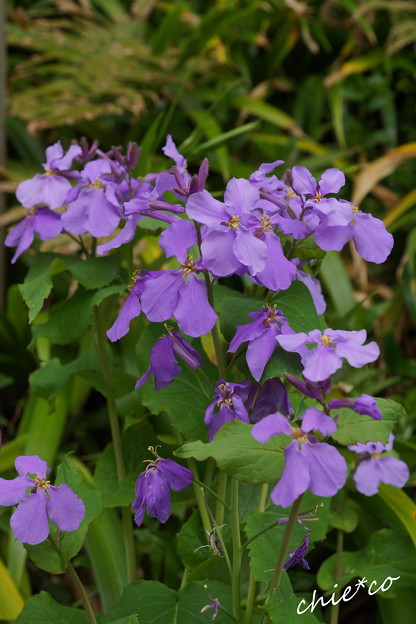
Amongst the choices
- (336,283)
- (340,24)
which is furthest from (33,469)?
(340,24)

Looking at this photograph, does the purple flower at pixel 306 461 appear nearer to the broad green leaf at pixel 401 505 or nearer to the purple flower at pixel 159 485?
the purple flower at pixel 159 485

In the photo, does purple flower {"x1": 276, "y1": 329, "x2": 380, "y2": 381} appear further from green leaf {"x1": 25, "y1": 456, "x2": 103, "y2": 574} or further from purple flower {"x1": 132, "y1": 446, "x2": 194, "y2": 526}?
green leaf {"x1": 25, "y1": 456, "x2": 103, "y2": 574}

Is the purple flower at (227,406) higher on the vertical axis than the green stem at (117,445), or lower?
higher

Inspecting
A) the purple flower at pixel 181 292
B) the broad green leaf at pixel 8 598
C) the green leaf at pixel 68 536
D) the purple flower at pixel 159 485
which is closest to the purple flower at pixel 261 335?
the purple flower at pixel 181 292

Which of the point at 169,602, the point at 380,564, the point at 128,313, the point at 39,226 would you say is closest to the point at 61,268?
the point at 39,226

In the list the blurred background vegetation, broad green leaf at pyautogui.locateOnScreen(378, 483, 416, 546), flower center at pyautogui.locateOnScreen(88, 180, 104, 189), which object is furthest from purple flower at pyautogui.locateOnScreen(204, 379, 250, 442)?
the blurred background vegetation
